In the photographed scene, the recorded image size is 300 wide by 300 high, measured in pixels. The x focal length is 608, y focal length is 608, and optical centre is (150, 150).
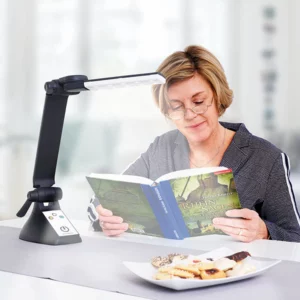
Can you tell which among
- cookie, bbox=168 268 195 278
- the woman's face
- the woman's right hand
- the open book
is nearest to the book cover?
the open book

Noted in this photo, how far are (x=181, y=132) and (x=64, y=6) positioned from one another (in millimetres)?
2720

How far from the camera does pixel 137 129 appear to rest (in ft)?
16.2

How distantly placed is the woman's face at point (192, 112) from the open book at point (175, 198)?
0.72 meters

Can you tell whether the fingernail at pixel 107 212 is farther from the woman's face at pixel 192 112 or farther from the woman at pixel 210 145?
the woman's face at pixel 192 112

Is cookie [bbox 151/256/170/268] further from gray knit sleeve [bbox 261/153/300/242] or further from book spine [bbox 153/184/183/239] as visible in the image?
gray knit sleeve [bbox 261/153/300/242]

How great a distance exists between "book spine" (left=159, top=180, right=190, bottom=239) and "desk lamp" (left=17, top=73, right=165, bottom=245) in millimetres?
239

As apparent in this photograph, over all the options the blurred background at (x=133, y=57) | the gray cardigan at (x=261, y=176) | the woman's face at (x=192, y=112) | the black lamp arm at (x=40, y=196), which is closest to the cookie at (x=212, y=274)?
the black lamp arm at (x=40, y=196)

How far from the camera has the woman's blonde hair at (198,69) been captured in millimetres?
2262

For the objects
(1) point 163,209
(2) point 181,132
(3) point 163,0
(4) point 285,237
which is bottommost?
(4) point 285,237

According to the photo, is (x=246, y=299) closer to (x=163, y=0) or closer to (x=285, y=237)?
(x=285, y=237)

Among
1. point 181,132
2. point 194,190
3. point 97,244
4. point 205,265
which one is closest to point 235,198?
point 194,190

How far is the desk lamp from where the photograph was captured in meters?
1.44

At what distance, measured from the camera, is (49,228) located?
4.77 ft

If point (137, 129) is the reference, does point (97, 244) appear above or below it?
below
